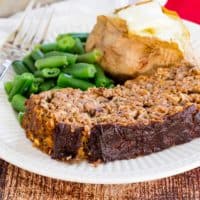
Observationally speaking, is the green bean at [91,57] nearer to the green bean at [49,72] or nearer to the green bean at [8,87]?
the green bean at [49,72]

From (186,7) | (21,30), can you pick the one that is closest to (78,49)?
(21,30)

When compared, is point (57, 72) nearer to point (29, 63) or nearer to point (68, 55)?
point (68, 55)

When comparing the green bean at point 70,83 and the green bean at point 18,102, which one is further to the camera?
the green bean at point 70,83

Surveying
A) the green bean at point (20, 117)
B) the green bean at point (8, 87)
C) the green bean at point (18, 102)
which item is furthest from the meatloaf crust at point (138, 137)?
the green bean at point (8, 87)

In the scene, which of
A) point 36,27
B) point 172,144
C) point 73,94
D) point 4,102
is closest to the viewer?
point 172,144

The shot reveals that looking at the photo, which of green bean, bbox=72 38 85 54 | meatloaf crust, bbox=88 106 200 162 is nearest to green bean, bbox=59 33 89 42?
green bean, bbox=72 38 85 54

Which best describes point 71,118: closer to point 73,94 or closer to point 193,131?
point 73,94

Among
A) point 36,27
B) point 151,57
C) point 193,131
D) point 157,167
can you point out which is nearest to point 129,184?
point 157,167
